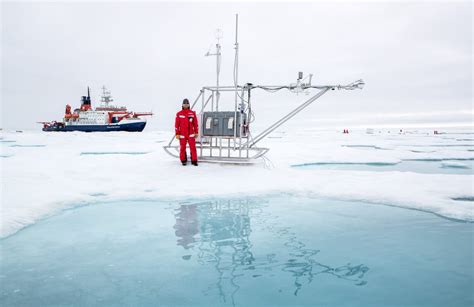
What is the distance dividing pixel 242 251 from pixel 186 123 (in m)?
6.19

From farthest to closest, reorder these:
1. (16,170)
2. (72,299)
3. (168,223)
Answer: (16,170) < (168,223) < (72,299)

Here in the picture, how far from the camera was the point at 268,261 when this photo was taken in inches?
136

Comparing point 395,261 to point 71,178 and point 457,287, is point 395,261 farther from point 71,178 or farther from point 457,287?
point 71,178

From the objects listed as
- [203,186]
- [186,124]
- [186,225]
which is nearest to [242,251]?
[186,225]

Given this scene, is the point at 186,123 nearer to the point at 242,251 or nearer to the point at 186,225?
the point at 186,225

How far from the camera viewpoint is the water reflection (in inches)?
123

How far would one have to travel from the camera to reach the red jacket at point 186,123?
9406mm

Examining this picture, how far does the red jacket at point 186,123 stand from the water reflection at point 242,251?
4217 mm

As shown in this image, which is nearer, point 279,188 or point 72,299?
point 72,299

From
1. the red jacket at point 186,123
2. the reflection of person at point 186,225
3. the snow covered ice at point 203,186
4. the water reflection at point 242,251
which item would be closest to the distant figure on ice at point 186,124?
the red jacket at point 186,123

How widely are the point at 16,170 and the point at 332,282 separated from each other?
9286 mm

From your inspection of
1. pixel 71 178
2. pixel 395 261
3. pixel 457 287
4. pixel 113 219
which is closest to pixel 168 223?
pixel 113 219

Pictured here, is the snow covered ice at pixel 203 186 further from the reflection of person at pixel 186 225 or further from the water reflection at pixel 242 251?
the water reflection at pixel 242 251

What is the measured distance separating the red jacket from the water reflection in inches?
166
